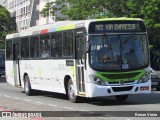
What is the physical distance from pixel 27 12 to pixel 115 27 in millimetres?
70254

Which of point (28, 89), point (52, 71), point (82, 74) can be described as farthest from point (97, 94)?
point (28, 89)

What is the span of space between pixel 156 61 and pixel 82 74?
964 inches

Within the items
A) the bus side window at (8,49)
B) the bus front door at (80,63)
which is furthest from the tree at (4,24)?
the bus front door at (80,63)

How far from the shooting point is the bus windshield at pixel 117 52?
1636 centimetres

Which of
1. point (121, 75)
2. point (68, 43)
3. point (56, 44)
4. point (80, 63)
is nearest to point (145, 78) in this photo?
point (121, 75)

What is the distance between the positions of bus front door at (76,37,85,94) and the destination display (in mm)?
584

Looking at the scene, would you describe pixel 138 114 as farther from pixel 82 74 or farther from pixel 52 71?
pixel 52 71

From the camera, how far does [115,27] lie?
16.7m

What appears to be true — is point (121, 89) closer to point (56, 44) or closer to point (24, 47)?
point (56, 44)

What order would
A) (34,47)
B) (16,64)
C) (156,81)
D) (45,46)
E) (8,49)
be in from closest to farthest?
1. (45,46)
2. (34,47)
3. (16,64)
4. (8,49)
5. (156,81)

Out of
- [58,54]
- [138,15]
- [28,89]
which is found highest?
[138,15]

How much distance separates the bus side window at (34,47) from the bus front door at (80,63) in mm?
4112

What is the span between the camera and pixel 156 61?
40.5 meters

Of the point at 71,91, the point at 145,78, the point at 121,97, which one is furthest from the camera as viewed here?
the point at 121,97
